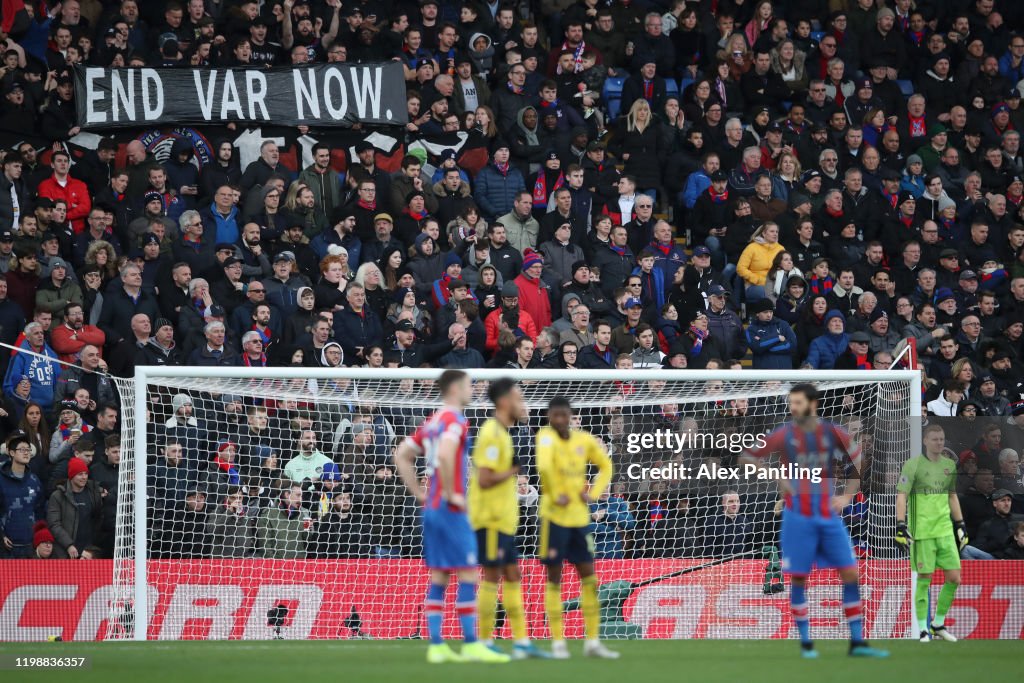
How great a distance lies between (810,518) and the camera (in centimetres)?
977

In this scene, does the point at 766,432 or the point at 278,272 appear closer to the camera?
the point at 766,432

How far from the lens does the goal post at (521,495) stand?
44.1 ft

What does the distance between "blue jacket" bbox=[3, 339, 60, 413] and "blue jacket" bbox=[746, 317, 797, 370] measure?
Result: 7438mm

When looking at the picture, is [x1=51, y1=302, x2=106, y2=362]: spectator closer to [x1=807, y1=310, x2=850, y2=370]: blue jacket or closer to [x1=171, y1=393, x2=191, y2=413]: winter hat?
[x1=171, y1=393, x2=191, y2=413]: winter hat

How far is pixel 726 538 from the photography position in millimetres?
14219

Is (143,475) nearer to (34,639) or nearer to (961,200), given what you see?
(34,639)

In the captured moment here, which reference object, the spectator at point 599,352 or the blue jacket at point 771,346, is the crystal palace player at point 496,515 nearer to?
the spectator at point 599,352

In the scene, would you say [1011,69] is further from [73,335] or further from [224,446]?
[73,335]

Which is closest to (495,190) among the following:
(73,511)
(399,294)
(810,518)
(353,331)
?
(399,294)

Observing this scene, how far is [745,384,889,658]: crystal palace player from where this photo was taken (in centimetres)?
976

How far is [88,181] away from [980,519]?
10.4 m

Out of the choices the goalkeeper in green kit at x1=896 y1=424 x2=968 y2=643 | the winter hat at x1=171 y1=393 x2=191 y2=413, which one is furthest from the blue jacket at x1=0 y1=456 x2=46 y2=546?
the goalkeeper in green kit at x1=896 y1=424 x2=968 y2=643

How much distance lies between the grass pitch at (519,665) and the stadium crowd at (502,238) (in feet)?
8.27

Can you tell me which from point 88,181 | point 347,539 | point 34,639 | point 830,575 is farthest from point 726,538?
point 88,181
